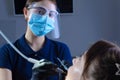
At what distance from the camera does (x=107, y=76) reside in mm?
729

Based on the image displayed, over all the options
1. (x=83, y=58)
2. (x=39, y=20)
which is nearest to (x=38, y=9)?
(x=39, y=20)

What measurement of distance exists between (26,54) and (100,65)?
2.26 ft

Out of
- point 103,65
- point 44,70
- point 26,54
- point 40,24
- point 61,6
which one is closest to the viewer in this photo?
point 103,65

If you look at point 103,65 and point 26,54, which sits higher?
point 103,65

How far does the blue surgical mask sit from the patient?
2.35ft

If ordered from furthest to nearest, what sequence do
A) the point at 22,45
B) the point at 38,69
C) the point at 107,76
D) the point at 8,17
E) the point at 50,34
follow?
the point at 8,17 → the point at 50,34 → the point at 22,45 → the point at 38,69 → the point at 107,76

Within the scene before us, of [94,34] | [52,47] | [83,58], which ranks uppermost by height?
[83,58]

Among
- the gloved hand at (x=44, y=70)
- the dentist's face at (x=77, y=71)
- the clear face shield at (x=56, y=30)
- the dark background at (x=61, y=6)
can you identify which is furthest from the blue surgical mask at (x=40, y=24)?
the dark background at (x=61, y=6)

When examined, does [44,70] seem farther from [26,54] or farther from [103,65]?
[103,65]

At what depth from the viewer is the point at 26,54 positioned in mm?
1357

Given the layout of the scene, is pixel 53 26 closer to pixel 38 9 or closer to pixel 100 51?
pixel 38 9

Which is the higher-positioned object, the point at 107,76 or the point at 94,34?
the point at 107,76

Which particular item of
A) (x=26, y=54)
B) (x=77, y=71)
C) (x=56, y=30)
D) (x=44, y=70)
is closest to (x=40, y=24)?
(x=56, y=30)

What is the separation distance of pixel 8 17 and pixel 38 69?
1512 millimetres
